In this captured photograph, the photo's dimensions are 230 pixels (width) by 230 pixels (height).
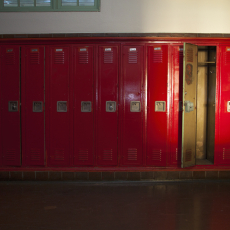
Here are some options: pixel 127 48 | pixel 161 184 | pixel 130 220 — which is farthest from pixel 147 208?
pixel 127 48

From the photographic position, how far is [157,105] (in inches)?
154

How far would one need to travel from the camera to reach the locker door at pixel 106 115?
3.90 metres

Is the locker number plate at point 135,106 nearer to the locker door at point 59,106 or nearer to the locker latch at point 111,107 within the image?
the locker latch at point 111,107

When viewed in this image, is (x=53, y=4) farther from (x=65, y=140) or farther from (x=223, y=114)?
(x=223, y=114)

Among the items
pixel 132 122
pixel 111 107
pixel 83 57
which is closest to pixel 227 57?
pixel 132 122

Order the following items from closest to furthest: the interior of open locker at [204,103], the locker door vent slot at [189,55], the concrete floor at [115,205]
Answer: the concrete floor at [115,205], the locker door vent slot at [189,55], the interior of open locker at [204,103]

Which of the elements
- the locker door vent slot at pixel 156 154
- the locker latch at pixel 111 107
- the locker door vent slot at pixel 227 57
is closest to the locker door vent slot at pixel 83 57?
the locker latch at pixel 111 107

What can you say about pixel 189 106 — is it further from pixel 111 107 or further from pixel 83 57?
pixel 83 57

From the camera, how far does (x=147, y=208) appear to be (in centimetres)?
287

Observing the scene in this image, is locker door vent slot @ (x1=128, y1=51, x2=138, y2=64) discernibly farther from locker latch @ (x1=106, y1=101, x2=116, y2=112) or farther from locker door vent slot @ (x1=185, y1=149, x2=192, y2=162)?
locker door vent slot @ (x1=185, y1=149, x2=192, y2=162)

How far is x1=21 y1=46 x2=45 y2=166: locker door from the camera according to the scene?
3.93m

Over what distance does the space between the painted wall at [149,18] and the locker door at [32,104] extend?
1.96 ft

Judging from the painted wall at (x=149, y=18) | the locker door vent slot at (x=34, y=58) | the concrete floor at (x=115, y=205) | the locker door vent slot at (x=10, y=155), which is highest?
the painted wall at (x=149, y=18)

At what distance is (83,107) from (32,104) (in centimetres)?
96
